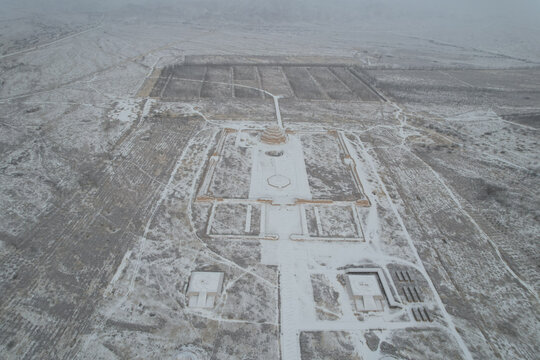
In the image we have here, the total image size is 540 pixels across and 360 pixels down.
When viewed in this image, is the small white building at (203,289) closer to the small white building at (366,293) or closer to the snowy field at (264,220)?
the snowy field at (264,220)

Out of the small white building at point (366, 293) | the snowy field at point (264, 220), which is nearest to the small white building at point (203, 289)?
the snowy field at point (264, 220)

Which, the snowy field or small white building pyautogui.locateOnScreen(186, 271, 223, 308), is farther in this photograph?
small white building pyautogui.locateOnScreen(186, 271, 223, 308)

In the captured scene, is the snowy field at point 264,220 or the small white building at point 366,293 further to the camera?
the small white building at point 366,293

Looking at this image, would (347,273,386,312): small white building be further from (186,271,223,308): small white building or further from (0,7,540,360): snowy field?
(186,271,223,308): small white building

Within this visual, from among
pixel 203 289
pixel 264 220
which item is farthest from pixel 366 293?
pixel 203 289

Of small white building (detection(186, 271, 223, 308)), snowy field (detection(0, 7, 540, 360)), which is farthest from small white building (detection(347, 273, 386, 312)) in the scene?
small white building (detection(186, 271, 223, 308))

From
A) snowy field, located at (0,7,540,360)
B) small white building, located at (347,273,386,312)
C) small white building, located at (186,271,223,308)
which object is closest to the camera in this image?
snowy field, located at (0,7,540,360)

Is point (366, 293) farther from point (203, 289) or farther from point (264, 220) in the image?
point (203, 289)
